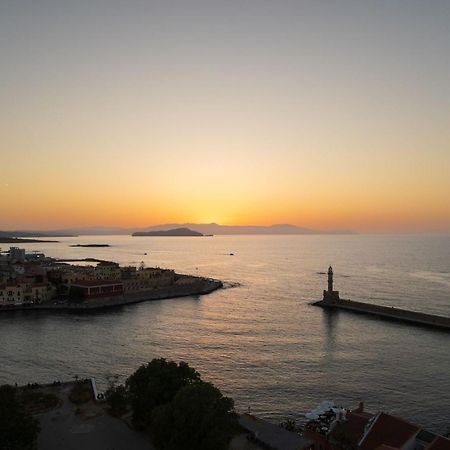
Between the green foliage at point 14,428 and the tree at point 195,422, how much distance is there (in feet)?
21.7

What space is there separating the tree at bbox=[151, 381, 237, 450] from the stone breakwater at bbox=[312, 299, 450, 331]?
2070 inches

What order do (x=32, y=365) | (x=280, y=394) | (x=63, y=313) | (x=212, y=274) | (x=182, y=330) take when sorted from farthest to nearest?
(x=212, y=274) → (x=63, y=313) → (x=182, y=330) → (x=32, y=365) → (x=280, y=394)

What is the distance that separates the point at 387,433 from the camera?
25328mm

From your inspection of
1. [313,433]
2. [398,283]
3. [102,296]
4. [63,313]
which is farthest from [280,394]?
[398,283]

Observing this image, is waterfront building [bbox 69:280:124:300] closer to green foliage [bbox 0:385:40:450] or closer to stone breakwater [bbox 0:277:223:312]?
stone breakwater [bbox 0:277:223:312]

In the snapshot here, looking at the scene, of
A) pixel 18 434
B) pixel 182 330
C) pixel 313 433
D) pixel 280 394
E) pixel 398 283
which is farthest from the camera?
pixel 398 283

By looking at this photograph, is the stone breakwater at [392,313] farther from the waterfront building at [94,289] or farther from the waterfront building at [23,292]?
the waterfront building at [23,292]

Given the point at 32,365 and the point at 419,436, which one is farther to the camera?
the point at 32,365

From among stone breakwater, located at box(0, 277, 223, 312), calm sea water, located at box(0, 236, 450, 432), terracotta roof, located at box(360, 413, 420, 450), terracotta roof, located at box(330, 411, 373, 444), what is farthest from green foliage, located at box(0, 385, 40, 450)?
stone breakwater, located at box(0, 277, 223, 312)

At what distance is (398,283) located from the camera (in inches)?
4537

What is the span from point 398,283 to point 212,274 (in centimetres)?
6205

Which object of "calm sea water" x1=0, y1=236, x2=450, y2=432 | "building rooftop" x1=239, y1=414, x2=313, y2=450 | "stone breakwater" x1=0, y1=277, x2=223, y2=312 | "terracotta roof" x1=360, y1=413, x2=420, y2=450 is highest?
"terracotta roof" x1=360, y1=413, x2=420, y2=450

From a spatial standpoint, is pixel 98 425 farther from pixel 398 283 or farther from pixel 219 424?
pixel 398 283

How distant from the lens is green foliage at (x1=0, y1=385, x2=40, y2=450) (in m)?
22.3
